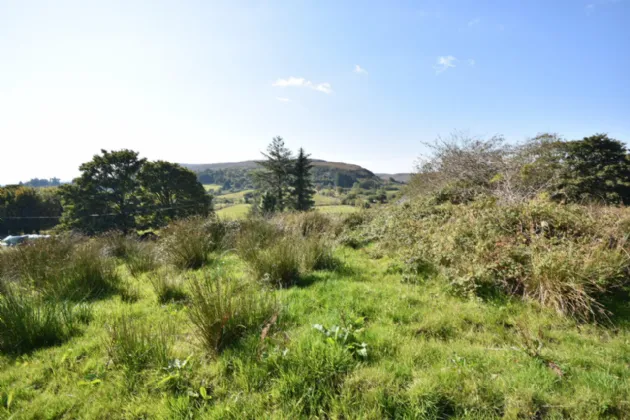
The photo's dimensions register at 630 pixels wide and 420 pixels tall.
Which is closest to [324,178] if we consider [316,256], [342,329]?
[316,256]

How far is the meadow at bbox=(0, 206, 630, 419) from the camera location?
169 centimetres

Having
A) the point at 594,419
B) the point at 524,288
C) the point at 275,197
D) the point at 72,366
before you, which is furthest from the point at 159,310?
the point at 275,197

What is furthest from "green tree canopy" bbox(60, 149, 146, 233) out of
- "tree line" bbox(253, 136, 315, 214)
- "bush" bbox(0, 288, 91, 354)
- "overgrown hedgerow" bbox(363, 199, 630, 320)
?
"overgrown hedgerow" bbox(363, 199, 630, 320)

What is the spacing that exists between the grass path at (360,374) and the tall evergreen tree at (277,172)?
1468 inches

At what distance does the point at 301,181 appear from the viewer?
1511 inches

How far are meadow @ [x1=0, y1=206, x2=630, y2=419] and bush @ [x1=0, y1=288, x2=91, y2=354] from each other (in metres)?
0.01

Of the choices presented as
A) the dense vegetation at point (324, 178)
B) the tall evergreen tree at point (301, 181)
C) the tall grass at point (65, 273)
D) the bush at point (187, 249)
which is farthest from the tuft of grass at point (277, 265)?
the dense vegetation at point (324, 178)

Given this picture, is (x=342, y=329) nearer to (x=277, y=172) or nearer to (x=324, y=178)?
(x=277, y=172)

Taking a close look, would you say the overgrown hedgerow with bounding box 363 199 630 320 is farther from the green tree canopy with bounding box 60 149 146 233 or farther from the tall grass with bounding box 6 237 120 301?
the green tree canopy with bounding box 60 149 146 233

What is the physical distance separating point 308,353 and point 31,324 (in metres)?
2.97

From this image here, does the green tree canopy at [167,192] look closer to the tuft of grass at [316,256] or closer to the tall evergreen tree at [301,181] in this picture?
the tall evergreen tree at [301,181]

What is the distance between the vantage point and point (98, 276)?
417 centimetres

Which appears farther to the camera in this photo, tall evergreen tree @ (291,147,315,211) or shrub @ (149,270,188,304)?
tall evergreen tree @ (291,147,315,211)

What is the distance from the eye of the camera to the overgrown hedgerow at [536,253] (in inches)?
119
